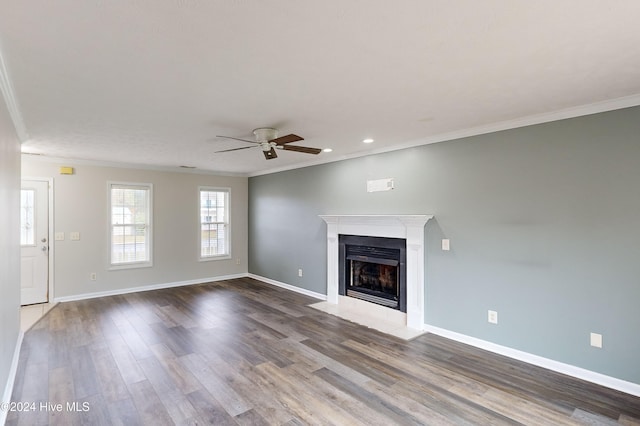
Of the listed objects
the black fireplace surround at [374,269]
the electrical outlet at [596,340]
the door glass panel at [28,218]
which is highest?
the door glass panel at [28,218]

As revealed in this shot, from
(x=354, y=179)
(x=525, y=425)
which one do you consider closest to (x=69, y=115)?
(x=354, y=179)

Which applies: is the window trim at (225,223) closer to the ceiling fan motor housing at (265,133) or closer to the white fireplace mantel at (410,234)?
the white fireplace mantel at (410,234)

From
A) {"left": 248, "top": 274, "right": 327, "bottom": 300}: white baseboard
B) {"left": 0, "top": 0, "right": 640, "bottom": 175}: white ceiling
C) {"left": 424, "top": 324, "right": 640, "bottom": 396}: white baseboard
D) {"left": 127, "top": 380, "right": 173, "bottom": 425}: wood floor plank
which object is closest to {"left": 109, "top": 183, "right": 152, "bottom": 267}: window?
{"left": 248, "top": 274, "right": 327, "bottom": 300}: white baseboard

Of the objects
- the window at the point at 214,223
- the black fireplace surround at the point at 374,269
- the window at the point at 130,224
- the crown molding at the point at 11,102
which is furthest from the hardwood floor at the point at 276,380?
the window at the point at 214,223

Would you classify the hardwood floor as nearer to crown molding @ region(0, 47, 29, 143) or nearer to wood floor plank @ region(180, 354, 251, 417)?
wood floor plank @ region(180, 354, 251, 417)

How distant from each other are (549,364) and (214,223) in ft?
20.6

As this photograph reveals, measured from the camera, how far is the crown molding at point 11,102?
221 cm

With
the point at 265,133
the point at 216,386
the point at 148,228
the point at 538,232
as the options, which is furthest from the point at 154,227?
the point at 538,232

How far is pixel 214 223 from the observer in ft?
23.9

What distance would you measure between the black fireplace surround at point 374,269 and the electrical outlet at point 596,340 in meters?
1.96

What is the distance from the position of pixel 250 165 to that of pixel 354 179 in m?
2.25

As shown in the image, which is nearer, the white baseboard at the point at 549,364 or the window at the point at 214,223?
the white baseboard at the point at 549,364

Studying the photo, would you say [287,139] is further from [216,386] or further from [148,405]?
[148,405]

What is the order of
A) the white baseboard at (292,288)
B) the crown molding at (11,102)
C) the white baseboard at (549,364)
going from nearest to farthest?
1. the crown molding at (11,102)
2. the white baseboard at (549,364)
3. the white baseboard at (292,288)
